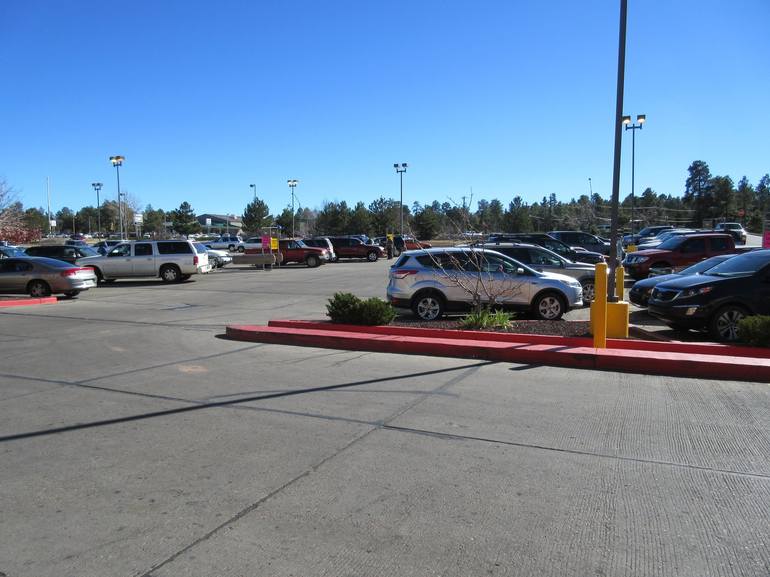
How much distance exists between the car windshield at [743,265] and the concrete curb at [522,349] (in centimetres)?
261

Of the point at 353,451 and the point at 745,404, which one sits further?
the point at 745,404

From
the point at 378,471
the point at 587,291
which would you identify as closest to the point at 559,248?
the point at 587,291

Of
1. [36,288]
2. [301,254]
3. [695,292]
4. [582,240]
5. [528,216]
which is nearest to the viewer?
[695,292]

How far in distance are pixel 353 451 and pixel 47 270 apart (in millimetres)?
17675

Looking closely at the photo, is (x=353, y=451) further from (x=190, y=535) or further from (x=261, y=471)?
(x=190, y=535)

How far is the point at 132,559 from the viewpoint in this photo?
324cm

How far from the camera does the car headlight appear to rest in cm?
1006

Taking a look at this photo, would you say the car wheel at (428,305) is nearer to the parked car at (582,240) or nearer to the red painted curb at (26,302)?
the red painted curb at (26,302)

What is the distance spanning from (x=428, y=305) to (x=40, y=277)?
13.6 metres

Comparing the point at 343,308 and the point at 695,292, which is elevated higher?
the point at 695,292

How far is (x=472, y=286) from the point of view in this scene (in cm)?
1229

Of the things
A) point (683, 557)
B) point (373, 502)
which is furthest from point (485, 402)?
point (683, 557)

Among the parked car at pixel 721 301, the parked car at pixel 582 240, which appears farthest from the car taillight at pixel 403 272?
the parked car at pixel 582 240

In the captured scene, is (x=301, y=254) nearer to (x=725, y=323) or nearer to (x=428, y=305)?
(x=428, y=305)
